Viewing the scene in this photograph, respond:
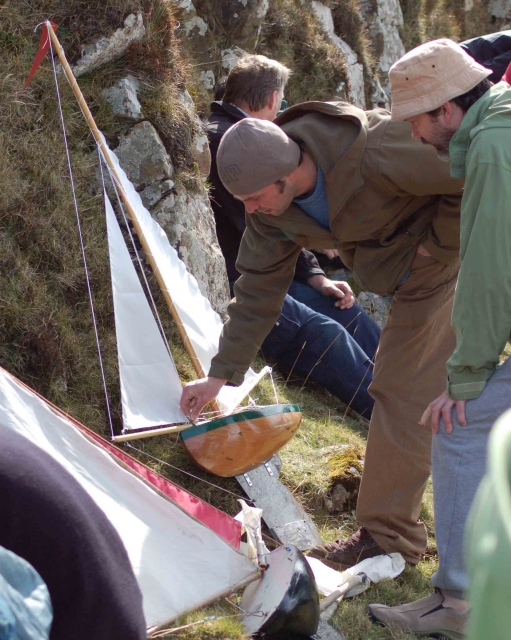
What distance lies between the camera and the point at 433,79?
8.20 ft

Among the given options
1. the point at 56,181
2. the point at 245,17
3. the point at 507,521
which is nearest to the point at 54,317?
the point at 56,181

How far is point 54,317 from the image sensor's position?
4.21 m

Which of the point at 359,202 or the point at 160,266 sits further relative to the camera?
the point at 160,266

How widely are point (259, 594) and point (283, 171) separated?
175 cm

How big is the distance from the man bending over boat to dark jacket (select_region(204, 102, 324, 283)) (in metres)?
2.14

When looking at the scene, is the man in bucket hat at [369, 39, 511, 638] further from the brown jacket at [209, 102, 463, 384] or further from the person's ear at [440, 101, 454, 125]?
the brown jacket at [209, 102, 463, 384]

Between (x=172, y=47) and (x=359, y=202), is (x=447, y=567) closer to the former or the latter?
(x=359, y=202)

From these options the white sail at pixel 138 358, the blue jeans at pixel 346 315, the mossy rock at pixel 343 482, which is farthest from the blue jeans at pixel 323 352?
the white sail at pixel 138 358

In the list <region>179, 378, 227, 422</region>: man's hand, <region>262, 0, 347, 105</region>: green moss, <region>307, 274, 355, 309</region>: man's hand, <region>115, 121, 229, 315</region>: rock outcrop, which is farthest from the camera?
<region>262, 0, 347, 105</region>: green moss

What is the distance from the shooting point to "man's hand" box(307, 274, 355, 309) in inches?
230

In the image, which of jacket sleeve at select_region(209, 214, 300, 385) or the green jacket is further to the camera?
jacket sleeve at select_region(209, 214, 300, 385)

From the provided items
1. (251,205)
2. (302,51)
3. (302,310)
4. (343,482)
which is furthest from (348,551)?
(302,51)

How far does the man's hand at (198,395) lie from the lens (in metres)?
3.83

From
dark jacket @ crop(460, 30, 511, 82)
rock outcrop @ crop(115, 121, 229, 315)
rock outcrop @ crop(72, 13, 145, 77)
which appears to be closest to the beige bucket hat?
dark jacket @ crop(460, 30, 511, 82)
